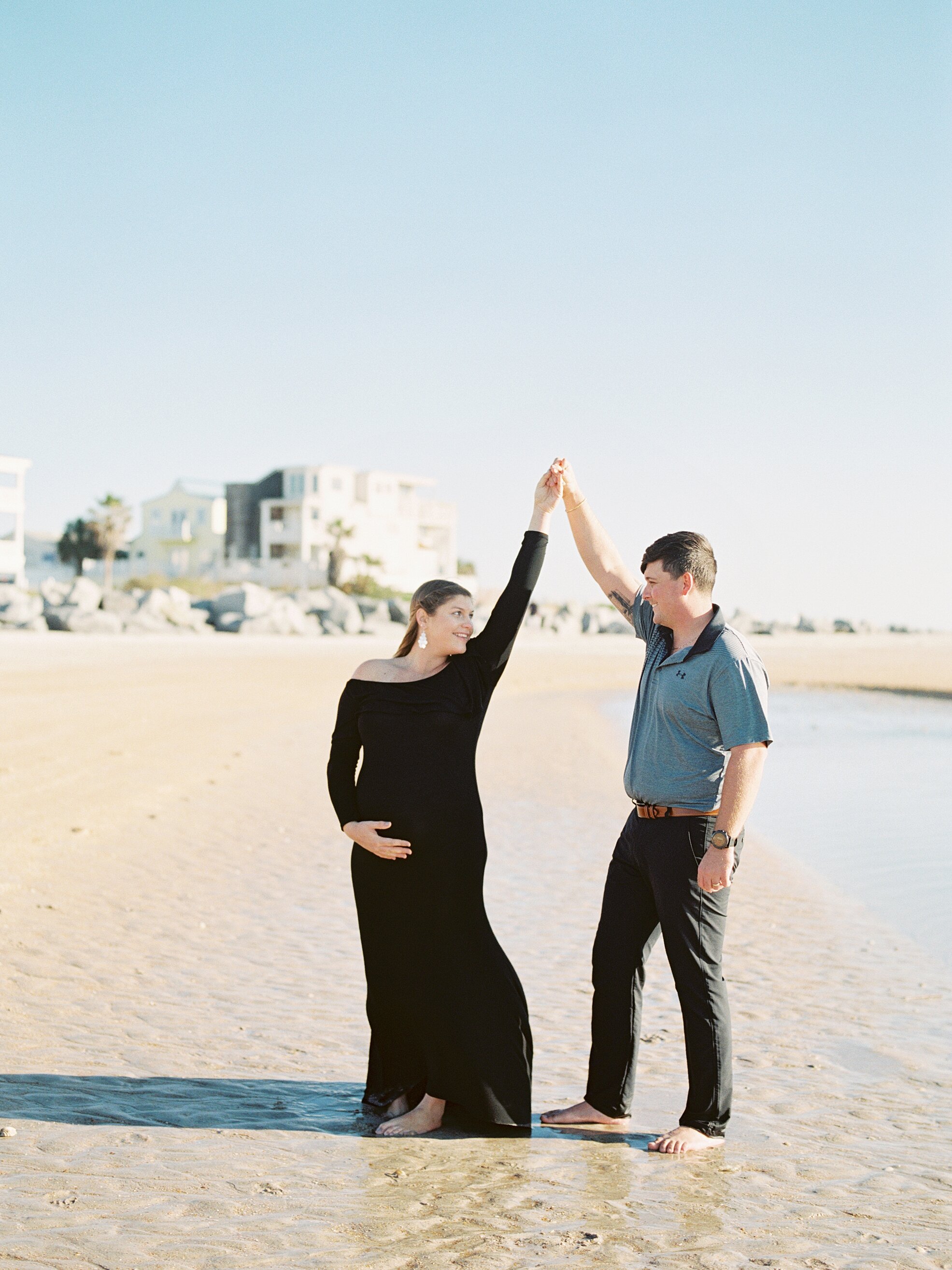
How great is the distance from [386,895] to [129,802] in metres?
6.99

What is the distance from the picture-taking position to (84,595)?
126ft

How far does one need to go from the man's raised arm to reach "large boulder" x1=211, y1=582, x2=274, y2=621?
1487 inches

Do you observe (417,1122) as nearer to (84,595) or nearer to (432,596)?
(432,596)

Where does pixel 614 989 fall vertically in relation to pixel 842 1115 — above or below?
above

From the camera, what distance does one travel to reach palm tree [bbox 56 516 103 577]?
68.9 meters

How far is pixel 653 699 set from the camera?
411 centimetres

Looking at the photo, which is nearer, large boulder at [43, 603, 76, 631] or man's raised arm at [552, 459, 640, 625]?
man's raised arm at [552, 459, 640, 625]

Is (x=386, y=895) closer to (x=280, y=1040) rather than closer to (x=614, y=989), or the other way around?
(x=614, y=989)

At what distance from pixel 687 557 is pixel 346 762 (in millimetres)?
1301

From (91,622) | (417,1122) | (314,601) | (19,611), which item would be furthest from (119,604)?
(417,1122)

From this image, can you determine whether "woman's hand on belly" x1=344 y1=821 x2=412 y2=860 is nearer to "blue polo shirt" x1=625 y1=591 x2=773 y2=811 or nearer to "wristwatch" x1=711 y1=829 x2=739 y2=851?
"blue polo shirt" x1=625 y1=591 x2=773 y2=811

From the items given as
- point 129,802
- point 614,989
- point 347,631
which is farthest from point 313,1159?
point 347,631

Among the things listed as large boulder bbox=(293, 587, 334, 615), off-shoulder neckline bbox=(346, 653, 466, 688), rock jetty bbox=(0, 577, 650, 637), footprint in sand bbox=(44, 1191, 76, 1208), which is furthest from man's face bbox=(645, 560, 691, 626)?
large boulder bbox=(293, 587, 334, 615)

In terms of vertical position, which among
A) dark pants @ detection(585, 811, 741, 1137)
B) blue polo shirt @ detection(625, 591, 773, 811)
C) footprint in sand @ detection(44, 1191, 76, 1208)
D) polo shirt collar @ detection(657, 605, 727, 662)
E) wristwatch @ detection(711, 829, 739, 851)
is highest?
polo shirt collar @ detection(657, 605, 727, 662)
